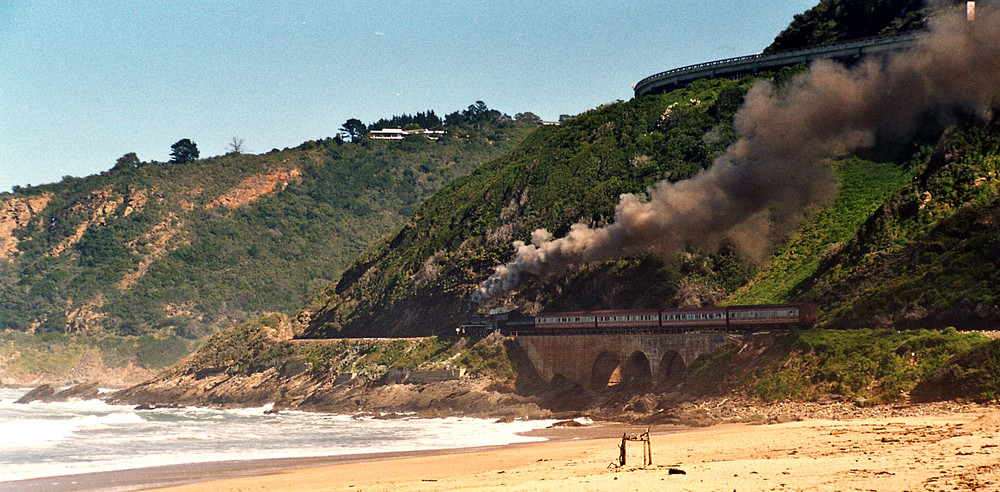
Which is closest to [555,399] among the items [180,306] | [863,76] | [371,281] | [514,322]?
[514,322]

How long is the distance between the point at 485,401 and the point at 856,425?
39.1 metres

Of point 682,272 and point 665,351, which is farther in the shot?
point 682,272

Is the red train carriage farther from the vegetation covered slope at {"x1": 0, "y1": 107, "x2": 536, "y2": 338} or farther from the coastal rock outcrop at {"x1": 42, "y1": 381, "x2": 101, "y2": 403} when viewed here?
the vegetation covered slope at {"x1": 0, "y1": 107, "x2": 536, "y2": 338}

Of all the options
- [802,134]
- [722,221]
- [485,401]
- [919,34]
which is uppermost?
[919,34]

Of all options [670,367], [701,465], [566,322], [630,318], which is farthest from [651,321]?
[701,465]

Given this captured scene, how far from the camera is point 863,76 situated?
86.7m

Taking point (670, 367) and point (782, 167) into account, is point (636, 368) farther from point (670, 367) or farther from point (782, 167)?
point (782, 167)

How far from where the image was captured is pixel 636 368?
73.4m

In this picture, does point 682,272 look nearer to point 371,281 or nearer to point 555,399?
point 555,399

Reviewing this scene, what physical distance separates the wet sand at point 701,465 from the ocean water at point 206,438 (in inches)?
174

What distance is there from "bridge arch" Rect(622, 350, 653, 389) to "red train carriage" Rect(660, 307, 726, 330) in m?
2.77

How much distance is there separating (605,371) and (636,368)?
105 inches

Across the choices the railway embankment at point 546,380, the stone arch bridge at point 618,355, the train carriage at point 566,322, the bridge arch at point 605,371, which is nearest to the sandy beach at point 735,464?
the railway embankment at point 546,380

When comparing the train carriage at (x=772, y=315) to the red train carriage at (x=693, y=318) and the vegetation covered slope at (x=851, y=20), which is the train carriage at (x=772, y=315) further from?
the vegetation covered slope at (x=851, y=20)
